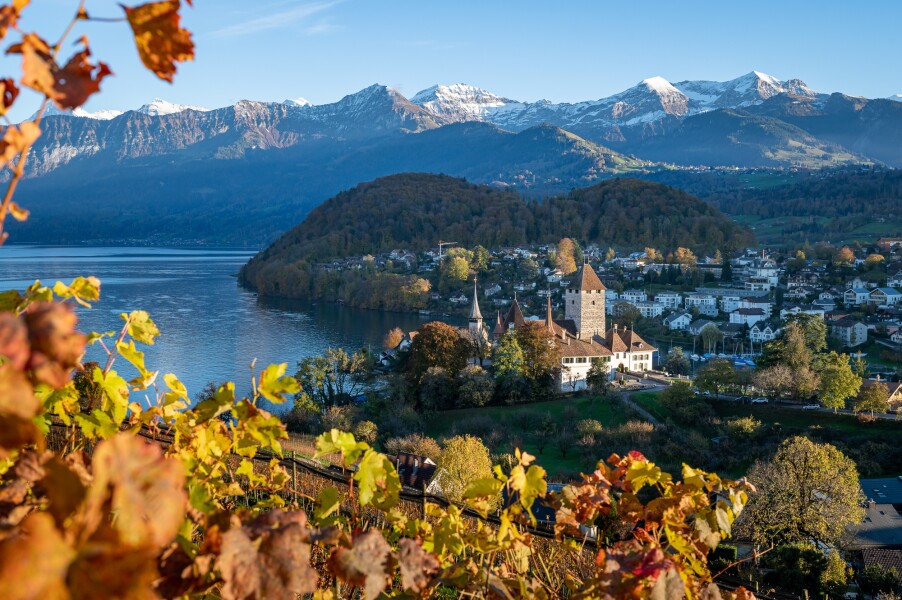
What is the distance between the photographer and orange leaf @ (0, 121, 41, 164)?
902mm

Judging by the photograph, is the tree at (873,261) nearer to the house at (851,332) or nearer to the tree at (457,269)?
the house at (851,332)

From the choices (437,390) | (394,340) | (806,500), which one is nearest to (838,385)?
(806,500)

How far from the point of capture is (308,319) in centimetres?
4294

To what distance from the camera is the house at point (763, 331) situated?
3747 centimetres

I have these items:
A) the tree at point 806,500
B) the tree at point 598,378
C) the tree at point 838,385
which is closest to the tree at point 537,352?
the tree at point 598,378

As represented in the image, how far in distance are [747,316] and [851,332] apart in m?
6.53

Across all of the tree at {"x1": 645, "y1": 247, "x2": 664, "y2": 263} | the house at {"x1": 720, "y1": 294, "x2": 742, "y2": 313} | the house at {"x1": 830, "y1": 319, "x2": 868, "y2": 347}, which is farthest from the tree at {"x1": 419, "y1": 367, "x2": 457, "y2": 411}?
the tree at {"x1": 645, "y1": 247, "x2": 664, "y2": 263}

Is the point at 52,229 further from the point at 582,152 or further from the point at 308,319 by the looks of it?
the point at 308,319

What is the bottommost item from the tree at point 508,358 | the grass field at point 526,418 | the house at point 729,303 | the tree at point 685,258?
the grass field at point 526,418

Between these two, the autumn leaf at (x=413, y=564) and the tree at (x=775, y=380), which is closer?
the autumn leaf at (x=413, y=564)

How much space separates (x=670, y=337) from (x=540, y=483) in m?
39.2

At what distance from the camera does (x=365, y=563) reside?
1040 mm

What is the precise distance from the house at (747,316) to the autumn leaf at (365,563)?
4161 centimetres

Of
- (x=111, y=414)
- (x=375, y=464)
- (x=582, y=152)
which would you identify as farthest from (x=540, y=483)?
(x=582, y=152)
